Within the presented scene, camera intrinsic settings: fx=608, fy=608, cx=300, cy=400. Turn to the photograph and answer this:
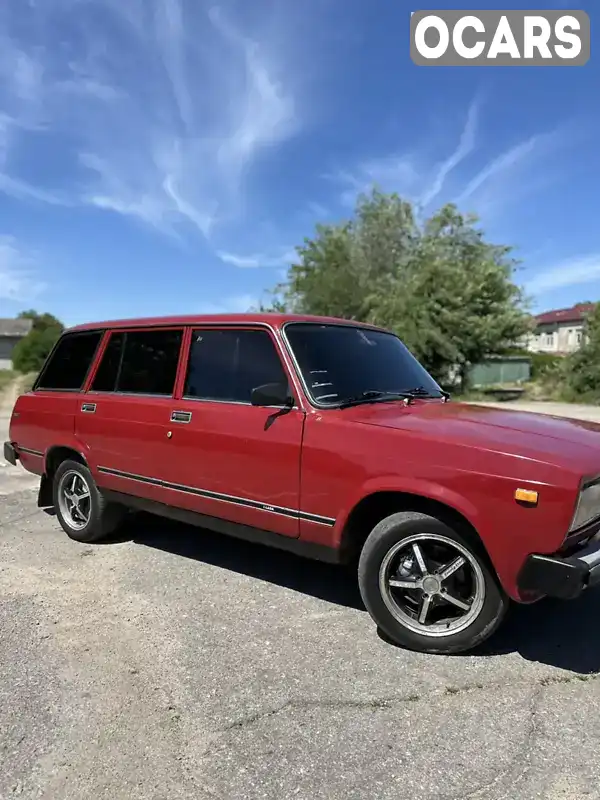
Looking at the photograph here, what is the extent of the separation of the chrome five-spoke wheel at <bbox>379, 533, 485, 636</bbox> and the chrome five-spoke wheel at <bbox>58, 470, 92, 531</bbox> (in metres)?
3.02

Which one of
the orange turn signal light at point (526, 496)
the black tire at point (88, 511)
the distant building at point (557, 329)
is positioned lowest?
the black tire at point (88, 511)

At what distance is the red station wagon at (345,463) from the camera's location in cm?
295

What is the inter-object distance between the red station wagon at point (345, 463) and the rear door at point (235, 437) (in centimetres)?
1

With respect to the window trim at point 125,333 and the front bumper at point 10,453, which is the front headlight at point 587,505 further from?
the front bumper at point 10,453

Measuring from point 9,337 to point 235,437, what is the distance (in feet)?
200

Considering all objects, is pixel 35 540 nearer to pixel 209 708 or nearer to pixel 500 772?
pixel 209 708

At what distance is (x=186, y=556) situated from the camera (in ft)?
16.4

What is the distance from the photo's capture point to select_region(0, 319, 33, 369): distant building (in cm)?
5675

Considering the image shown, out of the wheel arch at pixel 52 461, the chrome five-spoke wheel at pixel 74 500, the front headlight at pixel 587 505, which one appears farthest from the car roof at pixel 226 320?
the front headlight at pixel 587 505

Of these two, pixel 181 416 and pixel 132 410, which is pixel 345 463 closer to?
pixel 181 416

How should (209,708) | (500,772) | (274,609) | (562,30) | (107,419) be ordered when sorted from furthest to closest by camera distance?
(562,30)
(107,419)
(274,609)
(209,708)
(500,772)

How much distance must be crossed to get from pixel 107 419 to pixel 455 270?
22637mm

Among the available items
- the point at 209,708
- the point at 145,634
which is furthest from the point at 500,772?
the point at 145,634

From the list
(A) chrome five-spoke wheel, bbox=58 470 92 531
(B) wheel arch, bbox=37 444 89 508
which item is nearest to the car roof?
(B) wheel arch, bbox=37 444 89 508
